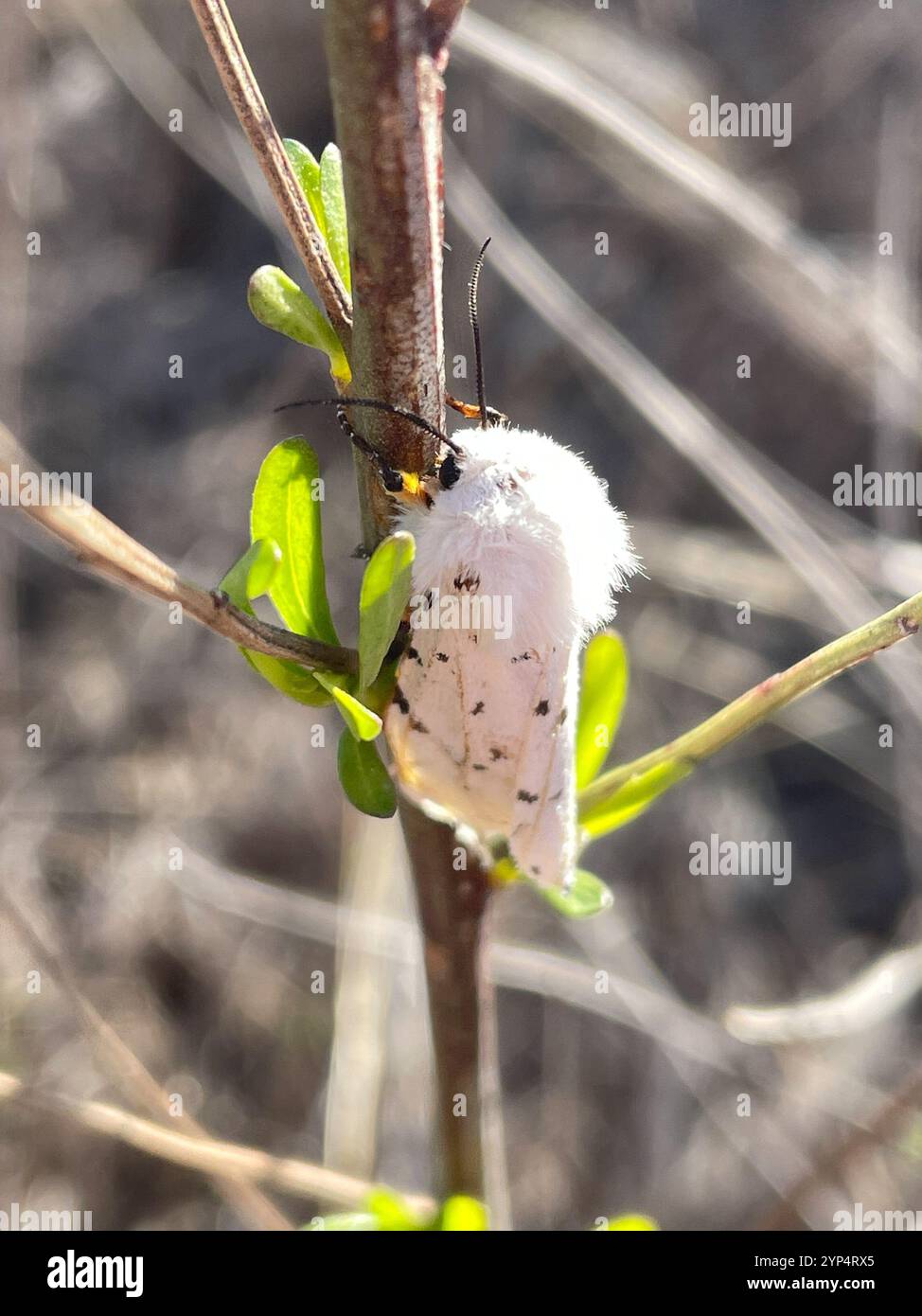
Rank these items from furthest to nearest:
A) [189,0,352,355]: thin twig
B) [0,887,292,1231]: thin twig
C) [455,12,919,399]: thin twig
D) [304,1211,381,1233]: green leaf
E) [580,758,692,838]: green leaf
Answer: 1. [455,12,919,399]: thin twig
2. [0,887,292,1231]: thin twig
3. [304,1211,381,1233]: green leaf
4. [580,758,692,838]: green leaf
5. [189,0,352,355]: thin twig

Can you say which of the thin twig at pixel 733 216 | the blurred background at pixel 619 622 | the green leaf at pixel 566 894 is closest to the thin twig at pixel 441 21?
the green leaf at pixel 566 894

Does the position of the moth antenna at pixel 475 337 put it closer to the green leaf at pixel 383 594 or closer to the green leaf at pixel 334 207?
the green leaf at pixel 334 207

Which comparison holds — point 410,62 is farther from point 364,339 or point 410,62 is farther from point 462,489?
point 462,489

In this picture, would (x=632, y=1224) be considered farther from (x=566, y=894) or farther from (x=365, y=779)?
(x=365, y=779)

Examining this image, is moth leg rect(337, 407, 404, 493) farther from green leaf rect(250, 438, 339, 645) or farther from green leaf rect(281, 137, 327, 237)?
green leaf rect(281, 137, 327, 237)

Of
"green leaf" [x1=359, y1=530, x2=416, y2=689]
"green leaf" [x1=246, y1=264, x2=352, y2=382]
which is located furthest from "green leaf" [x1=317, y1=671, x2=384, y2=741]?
"green leaf" [x1=246, y1=264, x2=352, y2=382]

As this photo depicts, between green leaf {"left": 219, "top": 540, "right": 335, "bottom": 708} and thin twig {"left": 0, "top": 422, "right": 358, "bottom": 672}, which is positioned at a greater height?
green leaf {"left": 219, "top": 540, "right": 335, "bottom": 708}

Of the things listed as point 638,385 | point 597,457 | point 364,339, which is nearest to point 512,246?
point 638,385
